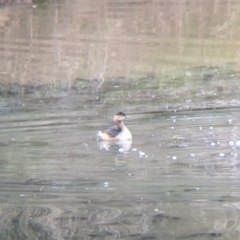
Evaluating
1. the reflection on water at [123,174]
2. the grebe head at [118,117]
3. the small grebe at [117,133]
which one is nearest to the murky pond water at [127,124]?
the reflection on water at [123,174]

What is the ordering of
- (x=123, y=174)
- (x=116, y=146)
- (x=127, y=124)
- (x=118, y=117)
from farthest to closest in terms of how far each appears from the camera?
1. (x=127, y=124)
2. (x=118, y=117)
3. (x=116, y=146)
4. (x=123, y=174)

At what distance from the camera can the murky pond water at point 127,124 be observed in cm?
841

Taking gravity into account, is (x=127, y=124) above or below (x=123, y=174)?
below

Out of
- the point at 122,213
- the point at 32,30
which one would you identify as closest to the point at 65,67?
the point at 32,30

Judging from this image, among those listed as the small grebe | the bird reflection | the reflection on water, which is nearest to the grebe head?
the small grebe

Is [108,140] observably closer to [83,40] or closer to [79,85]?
[79,85]

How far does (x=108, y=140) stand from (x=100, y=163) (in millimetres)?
1342

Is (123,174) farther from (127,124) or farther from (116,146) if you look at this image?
(127,124)

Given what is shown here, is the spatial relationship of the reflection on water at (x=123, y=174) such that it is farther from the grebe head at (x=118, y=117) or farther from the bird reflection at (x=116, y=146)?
the grebe head at (x=118, y=117)

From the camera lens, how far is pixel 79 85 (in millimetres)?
16812

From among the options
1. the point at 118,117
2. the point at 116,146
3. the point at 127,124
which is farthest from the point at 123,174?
the point at 127,124

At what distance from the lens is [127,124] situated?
1295 centimetres

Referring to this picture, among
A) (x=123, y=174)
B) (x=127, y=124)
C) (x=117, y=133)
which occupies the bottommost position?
(x=127, y=124)

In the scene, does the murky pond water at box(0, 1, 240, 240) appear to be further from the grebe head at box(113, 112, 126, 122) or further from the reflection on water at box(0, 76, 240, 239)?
the grebe head at box(113, 112, 126, 122)
